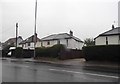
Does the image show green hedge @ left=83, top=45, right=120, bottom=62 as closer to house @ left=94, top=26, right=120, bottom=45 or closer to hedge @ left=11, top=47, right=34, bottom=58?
house @ left=94, top=26, right=120, bottom=45

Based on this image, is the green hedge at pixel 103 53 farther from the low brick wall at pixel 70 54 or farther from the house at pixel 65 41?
the house at pixel 65 41

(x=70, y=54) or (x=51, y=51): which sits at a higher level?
(x=51, y=51)

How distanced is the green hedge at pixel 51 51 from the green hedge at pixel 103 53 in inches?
315

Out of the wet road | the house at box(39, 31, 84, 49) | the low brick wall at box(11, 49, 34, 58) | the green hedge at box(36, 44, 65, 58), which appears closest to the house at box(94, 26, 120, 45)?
the green hedge at box(36, 44, 65, 58)

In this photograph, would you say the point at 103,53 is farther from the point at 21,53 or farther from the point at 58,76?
the point at 21,53

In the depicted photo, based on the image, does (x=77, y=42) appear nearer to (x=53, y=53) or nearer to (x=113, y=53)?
(x=53, y=53)

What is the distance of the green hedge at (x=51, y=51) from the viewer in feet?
107

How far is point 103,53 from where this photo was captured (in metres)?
22.9

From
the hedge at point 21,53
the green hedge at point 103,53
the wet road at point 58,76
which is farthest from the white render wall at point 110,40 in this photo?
the wet road at point 58,76

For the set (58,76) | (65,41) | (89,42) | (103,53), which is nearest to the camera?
(58,76)

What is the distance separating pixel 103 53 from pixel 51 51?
12467mm

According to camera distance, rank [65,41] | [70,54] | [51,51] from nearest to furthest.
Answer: [70,54] → [51,51] → [65,41]

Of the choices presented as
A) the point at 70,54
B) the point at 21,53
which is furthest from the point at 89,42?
the point at 70,54

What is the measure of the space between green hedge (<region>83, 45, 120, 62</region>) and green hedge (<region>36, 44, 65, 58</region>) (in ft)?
26.2
